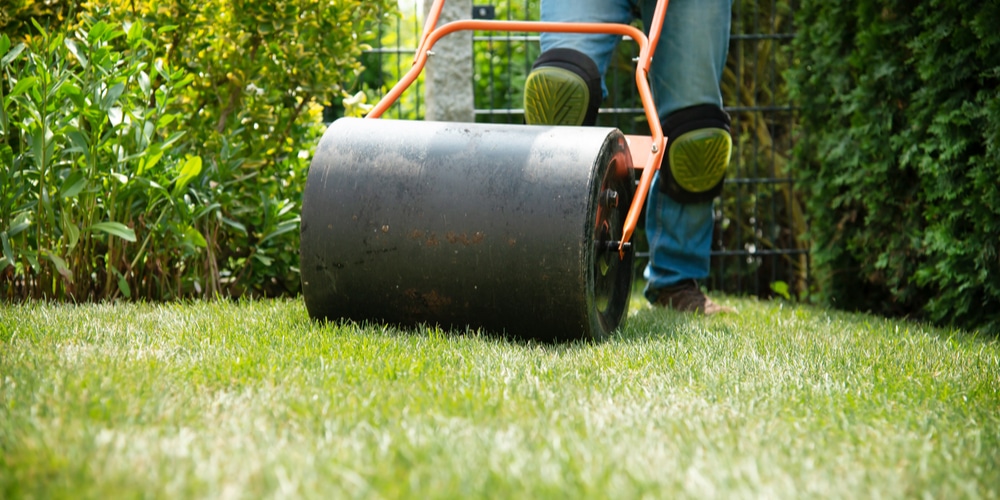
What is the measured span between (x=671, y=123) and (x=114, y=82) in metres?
1.71

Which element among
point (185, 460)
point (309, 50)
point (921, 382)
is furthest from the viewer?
point (309, 50)

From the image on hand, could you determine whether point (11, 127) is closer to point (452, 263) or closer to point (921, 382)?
point (452, 263)

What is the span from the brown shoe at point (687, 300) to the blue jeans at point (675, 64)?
33 millimetres

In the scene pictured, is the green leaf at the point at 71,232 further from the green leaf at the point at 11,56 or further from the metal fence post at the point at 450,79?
the metal fence post at the point at 450,79

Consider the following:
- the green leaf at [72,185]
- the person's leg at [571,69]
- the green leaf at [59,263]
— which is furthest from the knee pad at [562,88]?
the green leaf at [59,263]

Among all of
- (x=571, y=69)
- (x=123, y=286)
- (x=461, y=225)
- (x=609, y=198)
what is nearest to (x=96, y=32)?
(x=123, y=286)

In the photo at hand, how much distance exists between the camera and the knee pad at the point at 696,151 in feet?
9.96

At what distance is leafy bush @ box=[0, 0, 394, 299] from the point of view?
2.69m

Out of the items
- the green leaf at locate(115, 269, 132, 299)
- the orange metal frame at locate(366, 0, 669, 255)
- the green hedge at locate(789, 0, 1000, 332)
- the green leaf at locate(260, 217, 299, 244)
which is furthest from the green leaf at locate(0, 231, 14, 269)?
the green hedge at locate(789, 0, 1000, 332)

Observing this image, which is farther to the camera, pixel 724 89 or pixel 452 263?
pixel 724 89

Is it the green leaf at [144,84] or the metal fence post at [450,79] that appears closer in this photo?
the green leaf at [144,84]

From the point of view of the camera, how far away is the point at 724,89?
533cm

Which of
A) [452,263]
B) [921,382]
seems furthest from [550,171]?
[921,382]

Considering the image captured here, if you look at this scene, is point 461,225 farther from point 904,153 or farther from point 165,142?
point 904,153
